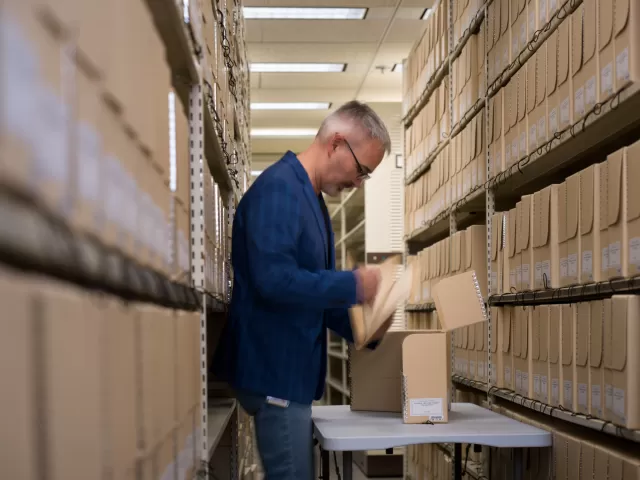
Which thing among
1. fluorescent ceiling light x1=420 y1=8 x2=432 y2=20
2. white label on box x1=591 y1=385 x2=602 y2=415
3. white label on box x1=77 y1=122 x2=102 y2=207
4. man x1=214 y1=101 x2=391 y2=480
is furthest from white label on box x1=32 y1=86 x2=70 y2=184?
fluorescent ceiling light x1=420 y1=8 x2=432 y2=20

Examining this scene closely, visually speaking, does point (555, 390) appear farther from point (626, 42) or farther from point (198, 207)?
point (198, 207)

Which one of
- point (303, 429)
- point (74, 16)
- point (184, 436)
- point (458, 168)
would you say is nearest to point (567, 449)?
point (303, 429)

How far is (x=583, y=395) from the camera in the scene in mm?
1898

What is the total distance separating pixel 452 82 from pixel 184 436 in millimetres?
2777

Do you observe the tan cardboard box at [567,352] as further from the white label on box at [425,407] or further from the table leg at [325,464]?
the table leg at [325,464]

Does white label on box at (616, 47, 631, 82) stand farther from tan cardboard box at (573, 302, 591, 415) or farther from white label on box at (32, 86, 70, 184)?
white label on box at (32, 86, 70, 184)

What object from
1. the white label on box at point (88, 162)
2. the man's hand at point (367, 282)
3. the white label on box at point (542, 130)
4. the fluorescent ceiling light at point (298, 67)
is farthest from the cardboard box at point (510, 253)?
the fluorescent ceiling light at point (298, 67)

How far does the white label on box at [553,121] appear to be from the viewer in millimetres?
2129

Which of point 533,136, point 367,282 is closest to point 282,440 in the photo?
point 367,282

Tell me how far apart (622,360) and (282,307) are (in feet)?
Answer: 2.85

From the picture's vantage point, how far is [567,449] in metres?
1.94

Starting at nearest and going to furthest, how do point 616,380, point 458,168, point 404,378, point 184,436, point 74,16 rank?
point 74,16, point 184,436, point 616,380, point 404,378, point 458,168

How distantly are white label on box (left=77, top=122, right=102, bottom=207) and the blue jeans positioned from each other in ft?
4.18

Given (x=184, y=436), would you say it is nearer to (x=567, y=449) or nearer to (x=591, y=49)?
(x=567, y=449)
